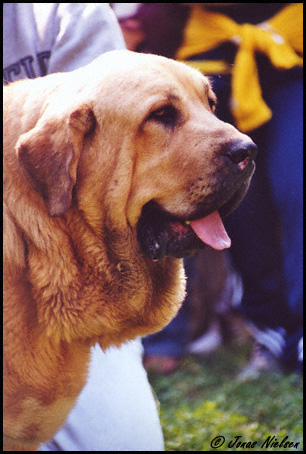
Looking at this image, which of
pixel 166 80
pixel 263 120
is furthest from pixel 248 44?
pixel 166 80

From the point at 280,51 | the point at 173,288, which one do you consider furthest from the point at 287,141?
the point at 173,288

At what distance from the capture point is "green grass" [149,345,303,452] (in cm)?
261

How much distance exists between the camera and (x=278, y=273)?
3529 millimetres

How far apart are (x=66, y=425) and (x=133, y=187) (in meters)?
1.08

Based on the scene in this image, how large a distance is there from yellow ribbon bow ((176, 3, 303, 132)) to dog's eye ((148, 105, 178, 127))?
821 mm

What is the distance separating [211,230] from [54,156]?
519 mm

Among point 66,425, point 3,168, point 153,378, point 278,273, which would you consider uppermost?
point 3,168

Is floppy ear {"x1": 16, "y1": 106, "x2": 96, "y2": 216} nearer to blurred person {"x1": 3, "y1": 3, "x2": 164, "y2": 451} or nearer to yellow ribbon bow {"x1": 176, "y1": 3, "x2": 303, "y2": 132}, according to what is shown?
blurred person {"x1": 3, "y1": 3, "x2": 164, "y2": 451}

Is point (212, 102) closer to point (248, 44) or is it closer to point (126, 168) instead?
point (126, 168)

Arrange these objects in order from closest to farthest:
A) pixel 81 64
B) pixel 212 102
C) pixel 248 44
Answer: pixel 212 102 < pixel 81 64 < pixel 248 44

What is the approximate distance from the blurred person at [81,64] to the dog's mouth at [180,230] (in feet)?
2.12

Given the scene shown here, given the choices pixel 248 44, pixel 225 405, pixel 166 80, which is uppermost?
pixel 166 80

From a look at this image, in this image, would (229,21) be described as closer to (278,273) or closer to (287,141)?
(287,141)

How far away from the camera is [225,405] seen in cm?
314
